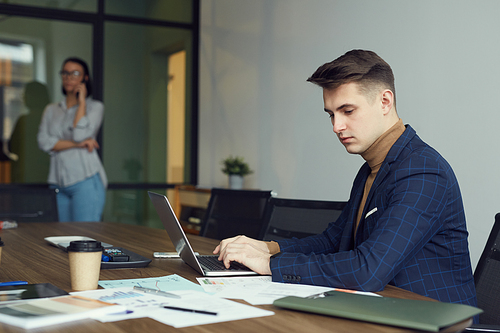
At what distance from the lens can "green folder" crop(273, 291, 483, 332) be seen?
877 millimetres

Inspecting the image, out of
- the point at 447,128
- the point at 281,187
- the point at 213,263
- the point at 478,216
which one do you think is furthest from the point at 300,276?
the point at 281,187

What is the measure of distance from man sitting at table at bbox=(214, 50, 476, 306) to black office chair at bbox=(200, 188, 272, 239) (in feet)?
2.55

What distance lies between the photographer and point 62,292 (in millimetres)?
1092

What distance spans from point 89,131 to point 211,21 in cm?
221

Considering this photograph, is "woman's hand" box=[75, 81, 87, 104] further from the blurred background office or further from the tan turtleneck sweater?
the tan turtleneck sweater

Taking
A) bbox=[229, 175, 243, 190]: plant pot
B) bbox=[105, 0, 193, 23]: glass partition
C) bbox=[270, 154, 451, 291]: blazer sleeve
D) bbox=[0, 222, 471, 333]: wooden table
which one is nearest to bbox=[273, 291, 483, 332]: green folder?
bbox=[0, 222, 471, 333]: wooden table

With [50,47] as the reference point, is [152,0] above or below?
above

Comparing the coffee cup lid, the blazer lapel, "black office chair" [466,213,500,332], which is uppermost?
the blazer lapel

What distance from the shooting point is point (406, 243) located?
1.26 metres

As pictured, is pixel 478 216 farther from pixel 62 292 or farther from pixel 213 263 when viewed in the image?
pixel 62 292

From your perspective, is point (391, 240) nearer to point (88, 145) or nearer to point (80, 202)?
point (80, 202)

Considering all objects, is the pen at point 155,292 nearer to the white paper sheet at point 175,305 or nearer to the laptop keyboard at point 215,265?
the white paper sheet at point 175,305

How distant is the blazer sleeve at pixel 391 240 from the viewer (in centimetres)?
122

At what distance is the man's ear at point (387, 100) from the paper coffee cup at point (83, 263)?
0.88 meters
